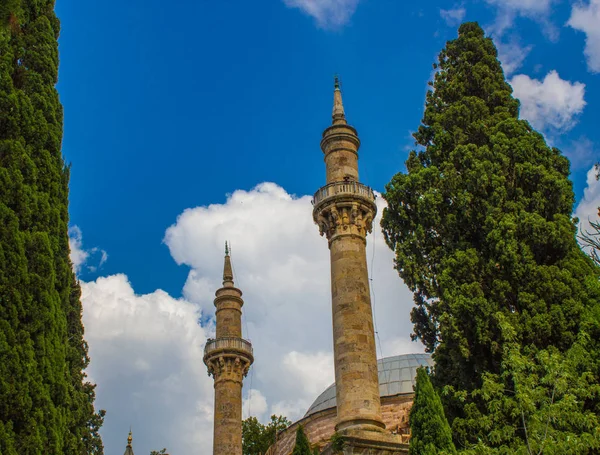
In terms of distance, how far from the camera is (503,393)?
1295 centimetres

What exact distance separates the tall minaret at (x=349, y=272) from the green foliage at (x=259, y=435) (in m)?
15.1

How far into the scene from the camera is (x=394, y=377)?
2828 cm

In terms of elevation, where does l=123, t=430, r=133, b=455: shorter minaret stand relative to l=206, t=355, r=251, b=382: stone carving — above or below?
below

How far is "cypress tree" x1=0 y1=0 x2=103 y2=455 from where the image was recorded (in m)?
11.4

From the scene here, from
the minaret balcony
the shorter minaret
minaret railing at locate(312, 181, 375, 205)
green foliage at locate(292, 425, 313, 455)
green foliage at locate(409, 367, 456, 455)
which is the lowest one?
green foliage at locate(409, 367, 456, 455)

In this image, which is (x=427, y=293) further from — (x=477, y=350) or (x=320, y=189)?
(x=320, y=189)

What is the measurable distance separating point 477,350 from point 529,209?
132 inches

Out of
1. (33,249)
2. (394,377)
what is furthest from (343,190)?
(394,377)

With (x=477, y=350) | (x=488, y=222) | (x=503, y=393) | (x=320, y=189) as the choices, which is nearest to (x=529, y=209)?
(x=488, y=222)

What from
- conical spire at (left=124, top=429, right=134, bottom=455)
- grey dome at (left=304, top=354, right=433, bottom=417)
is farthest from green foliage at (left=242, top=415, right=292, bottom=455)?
Result: conical spire at (left=124, top=429, right=134, bottom=455)

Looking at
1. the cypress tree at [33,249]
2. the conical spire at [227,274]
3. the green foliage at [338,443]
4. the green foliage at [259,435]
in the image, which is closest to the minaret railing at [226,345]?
the conical spire at [227,274]

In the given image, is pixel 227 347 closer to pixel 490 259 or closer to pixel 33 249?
pixel 490 259

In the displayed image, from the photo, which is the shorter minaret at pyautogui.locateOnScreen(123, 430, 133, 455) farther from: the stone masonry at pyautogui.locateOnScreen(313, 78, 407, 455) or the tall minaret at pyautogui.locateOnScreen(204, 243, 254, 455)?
the stone masonry at pyautogui.locateOnScreen(313, 78, 407, 455)

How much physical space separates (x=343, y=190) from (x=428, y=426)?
774 cm
